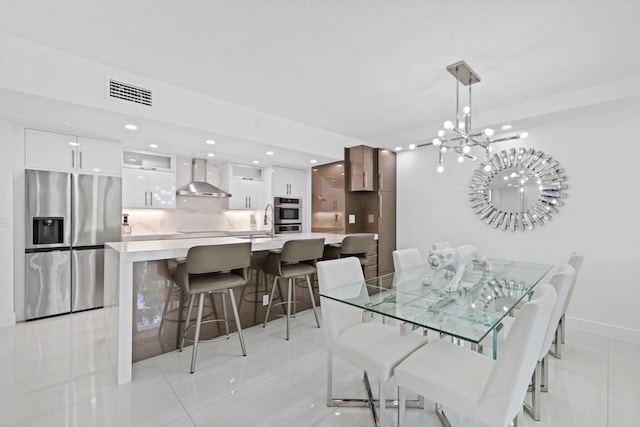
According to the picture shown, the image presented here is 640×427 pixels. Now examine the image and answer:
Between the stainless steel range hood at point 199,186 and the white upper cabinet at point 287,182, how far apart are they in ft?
3.16

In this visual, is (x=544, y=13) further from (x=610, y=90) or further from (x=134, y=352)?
(x=134, y=352)

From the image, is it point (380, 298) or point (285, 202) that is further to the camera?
point (285, 202)

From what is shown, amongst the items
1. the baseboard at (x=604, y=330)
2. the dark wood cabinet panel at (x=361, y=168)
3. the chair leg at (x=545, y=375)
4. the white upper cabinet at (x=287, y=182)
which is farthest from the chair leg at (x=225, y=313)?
the baseboard at (x=604, y=330)

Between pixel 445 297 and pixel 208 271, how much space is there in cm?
176

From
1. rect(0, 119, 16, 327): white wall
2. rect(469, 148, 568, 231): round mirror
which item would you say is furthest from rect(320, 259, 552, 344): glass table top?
rect(0, 119, 16, 327): white wall

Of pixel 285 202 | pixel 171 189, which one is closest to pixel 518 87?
pixel 285 202

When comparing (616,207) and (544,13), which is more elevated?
(544,13)

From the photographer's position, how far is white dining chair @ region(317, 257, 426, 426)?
1.54 m

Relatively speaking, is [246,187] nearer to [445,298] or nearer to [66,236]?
[66,236]

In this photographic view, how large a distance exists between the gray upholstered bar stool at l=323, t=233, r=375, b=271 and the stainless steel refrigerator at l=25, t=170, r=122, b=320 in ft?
9.33

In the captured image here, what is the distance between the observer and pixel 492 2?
1.72m

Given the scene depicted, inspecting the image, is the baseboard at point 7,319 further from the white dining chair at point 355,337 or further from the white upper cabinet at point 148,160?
the white dining chair at point 355,337

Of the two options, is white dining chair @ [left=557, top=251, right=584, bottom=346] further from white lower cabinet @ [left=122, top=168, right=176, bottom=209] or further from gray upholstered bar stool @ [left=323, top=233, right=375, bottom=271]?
white lower cabinet @ [left=122, top=168, right=176, bottom=209]

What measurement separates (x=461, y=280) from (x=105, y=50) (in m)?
3.29
